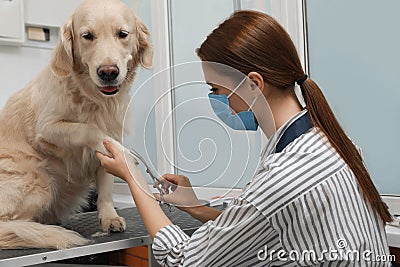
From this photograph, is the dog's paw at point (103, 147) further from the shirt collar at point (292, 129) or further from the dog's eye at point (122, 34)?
the shirt collar at point (292, 129)

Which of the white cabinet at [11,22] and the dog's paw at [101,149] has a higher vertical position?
the white cabinet at [11,22]

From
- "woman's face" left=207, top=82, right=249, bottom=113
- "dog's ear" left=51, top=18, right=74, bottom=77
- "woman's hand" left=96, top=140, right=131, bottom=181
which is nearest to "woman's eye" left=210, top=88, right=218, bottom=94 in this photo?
"woman's face" left=207, top=82, right=249, bottom=113

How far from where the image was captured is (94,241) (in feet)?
4.07

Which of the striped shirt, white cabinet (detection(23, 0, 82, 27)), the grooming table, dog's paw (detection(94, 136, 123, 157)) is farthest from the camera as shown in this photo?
white cabinet (detection(23, 0, 82, 27))

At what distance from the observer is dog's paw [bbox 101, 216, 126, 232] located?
1.36 m

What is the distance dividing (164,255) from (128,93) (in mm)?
635

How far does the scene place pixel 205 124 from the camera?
110 cm

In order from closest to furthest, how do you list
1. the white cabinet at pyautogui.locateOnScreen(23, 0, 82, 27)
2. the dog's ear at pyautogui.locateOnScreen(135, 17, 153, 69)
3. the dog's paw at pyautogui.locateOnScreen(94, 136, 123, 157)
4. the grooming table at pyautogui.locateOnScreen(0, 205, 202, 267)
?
the grooming table at pyautogui.locateOnScreen(0, 205, 202, 267), the dog's paw at pyautogui.locateOnScreen(94, 136, 123, 157), the dog's ear at pyautogui.locateOnScreen(135, 17, 153, 69), the white cabinet at pyautogui.locateOnScreen(23, 0, 82, 27)

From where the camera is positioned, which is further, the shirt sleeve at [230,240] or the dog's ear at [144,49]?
the dog's ear at [144,49]

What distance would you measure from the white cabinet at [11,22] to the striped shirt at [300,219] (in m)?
1.89

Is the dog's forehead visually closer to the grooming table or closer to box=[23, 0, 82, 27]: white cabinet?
the grooming table

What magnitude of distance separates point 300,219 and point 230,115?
30 cm

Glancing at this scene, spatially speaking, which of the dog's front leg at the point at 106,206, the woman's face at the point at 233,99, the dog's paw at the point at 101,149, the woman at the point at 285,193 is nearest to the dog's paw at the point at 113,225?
the dog's front leg at the point at 106,206

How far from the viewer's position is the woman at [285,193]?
89 centimetres
